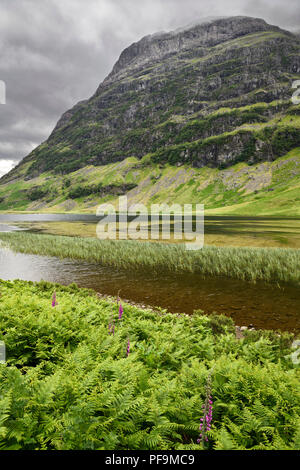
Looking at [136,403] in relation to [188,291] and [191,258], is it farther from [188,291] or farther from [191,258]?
[191,258]

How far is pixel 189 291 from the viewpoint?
18391mm

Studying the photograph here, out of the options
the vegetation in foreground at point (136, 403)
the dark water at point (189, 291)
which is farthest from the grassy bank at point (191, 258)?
the vegetation in foreground at point (136, 403)

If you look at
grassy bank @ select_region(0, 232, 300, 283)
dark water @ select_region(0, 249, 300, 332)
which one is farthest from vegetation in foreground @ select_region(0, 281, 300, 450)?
grassy bank @ select_region(0, 232, 300, 283)

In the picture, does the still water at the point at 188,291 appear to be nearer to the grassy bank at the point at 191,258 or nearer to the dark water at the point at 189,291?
the dark water at the point at 189,291

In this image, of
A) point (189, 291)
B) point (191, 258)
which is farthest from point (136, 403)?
point (191, 258)

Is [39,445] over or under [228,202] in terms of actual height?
under

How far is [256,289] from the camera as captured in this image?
720 inches

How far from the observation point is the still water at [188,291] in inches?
554

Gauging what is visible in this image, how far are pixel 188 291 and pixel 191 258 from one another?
7056 millimetres

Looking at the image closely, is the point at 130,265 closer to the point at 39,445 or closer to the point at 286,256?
the point at 286,256

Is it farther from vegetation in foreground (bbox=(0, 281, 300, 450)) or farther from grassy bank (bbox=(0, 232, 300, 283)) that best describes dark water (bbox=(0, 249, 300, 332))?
vegetation in foreground (bbox=(0, 281, 300, 450))

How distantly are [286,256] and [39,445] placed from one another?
2465 centimetres

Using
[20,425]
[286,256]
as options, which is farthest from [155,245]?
[20,425]

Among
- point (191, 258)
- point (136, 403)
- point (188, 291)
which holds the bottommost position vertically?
point (188, 291)
